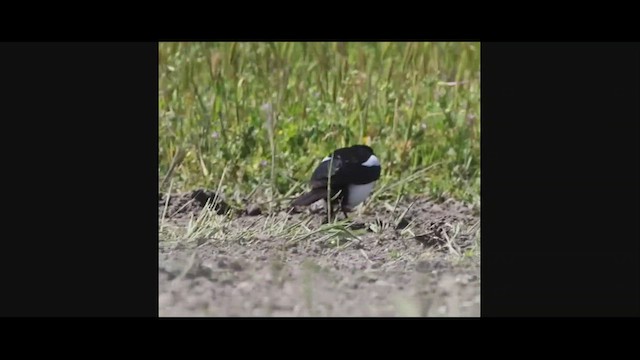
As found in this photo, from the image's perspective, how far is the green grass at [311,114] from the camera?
5.45 meters

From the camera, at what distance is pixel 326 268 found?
15.4 feet

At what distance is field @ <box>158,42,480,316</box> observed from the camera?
4.92 metres

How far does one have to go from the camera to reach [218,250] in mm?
4805

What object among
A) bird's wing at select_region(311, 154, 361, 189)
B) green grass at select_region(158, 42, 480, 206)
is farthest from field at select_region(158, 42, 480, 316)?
bird's wing at select_region(311, 154, 361, 189)

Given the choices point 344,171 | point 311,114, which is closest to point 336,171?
point 344,171

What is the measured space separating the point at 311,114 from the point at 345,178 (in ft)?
1.61

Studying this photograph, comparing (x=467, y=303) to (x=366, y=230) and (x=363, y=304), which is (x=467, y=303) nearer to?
(x=363, y=304)

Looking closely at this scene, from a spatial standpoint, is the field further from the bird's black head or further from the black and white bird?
the bird's black head

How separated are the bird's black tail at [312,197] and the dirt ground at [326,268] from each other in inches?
2.3

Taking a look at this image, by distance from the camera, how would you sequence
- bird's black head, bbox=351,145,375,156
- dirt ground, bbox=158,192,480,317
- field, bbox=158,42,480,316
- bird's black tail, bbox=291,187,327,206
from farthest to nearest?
bird's black head, bbox=351,145,375,156 → bird's black tail, bbox=291,187,327,206 → field, bbox=158,42,480,316 → dirt ground, bbox=158,192,480,317

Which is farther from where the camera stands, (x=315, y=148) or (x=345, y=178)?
(x=315, y=148)

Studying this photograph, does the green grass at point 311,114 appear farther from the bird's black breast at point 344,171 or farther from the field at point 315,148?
the bird's black breast at point 344,171

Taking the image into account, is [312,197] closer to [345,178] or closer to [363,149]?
[345,178]

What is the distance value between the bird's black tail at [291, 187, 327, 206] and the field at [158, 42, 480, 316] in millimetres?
60
